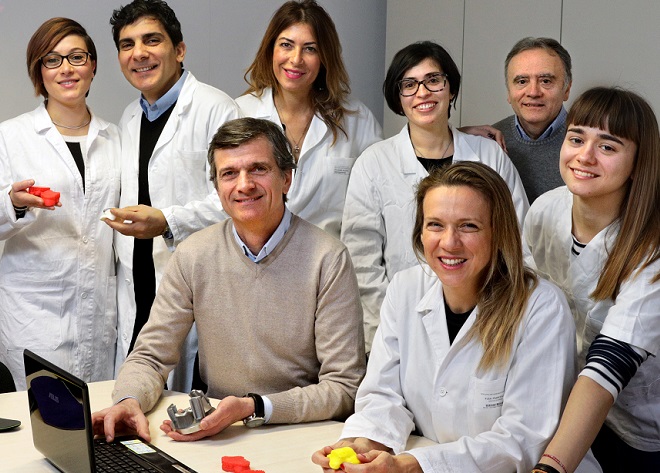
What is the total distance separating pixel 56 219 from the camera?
2.88 m

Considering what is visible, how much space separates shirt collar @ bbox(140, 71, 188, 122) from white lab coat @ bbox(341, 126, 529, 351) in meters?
0.69

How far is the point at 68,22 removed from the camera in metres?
2.88

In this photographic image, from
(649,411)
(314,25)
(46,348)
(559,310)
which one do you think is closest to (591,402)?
(559,310)

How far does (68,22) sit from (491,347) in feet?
6.21

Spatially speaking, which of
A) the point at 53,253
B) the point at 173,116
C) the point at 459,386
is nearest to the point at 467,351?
the point at 459,386

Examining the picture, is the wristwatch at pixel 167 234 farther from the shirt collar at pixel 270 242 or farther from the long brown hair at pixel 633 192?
the long brown hair at pixel 633 192

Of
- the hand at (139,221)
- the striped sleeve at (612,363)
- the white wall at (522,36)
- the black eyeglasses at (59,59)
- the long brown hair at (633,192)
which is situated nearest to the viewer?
the striped sleeve at (612,363)

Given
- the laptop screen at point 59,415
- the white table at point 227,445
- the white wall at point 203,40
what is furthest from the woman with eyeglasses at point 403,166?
the white wall at point 203,40

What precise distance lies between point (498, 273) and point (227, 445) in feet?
2.34

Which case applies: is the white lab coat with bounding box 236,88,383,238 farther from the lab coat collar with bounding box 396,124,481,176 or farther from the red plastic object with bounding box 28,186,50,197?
the red plastic object with bounding box 28,186,50,197

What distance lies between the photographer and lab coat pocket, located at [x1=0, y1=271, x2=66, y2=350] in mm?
2873

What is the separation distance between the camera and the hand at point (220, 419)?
187cm

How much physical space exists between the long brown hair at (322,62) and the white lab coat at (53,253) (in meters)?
0.63

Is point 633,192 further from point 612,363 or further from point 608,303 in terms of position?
point 612,363
